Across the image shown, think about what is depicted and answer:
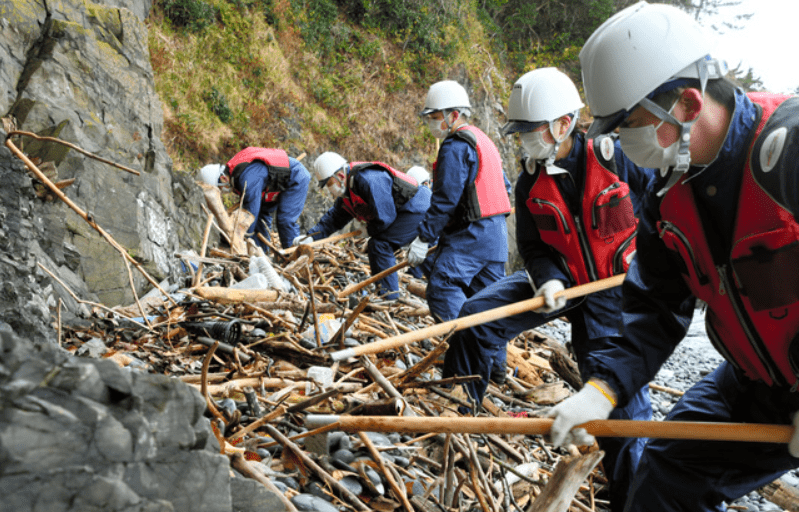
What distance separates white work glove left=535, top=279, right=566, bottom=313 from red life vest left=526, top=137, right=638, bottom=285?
0.65 ft

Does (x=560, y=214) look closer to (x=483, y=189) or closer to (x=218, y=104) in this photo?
(x=483, y=189)

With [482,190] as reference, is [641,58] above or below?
above

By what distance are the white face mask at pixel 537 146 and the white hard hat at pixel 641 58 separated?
1.48 m

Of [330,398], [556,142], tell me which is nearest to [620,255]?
[556,142]

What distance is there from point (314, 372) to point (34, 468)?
2.04m

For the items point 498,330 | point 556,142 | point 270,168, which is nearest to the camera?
point 556,142

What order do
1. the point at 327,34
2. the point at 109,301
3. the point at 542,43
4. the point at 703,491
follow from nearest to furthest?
the point at 703,491 → the point at 109,301 → the point at 327,34 → the point at 542,43

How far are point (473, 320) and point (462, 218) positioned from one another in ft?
6.53

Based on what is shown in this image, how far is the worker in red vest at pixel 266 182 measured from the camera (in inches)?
324

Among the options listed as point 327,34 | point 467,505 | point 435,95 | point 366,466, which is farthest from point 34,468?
point 327,34

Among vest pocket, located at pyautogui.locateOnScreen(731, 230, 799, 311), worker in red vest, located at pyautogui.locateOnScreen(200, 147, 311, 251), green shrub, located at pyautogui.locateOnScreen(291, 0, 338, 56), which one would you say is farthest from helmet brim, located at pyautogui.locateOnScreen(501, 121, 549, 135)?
green shrub, located at pyautogui.locateOnScreen(291, 0, 338, 56)

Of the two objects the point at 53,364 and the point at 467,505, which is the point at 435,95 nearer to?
the point at 467,505

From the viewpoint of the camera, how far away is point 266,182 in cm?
859

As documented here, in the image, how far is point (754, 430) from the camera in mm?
1703
